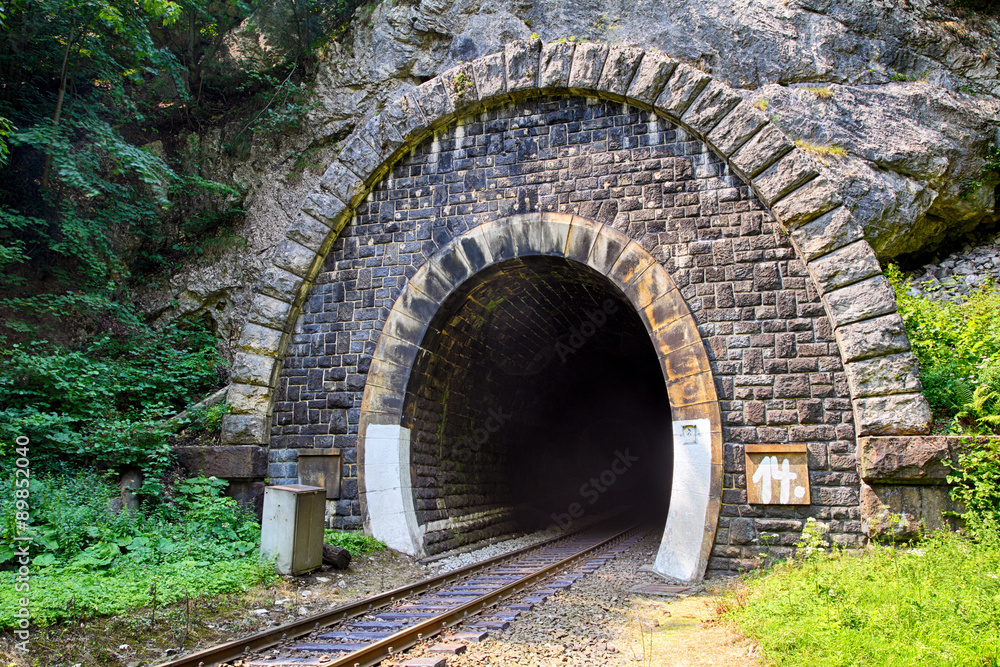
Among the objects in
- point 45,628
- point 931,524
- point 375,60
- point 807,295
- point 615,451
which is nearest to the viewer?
point 45,628

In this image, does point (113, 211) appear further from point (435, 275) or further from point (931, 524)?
point (931, 524)

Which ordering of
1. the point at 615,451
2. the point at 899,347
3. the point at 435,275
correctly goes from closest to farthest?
the point at 899,347 < the point at 435,275 < the point at 615,451

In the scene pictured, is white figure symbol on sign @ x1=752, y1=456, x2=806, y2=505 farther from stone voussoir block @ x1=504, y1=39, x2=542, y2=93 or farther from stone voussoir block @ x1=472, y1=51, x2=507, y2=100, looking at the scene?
stone voussoir block @ x1=472, y1=51, x2=507, y2=100

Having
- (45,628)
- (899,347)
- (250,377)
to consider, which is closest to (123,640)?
(45,628)

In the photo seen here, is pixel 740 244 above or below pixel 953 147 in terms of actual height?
below

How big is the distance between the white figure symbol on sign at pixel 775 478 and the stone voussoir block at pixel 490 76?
5645 millimetres

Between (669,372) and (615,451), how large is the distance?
10.2 meters

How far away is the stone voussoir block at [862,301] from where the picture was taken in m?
6.93

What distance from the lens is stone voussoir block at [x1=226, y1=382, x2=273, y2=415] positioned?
8.81 m

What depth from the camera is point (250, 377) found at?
8.89 m

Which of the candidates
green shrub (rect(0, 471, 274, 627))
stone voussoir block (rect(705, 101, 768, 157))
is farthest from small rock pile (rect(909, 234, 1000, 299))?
green shrub (rect(0, 471, 274, 627))

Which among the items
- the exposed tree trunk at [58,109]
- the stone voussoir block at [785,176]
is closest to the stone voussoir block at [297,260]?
the exposed tree trunk at [58,109]

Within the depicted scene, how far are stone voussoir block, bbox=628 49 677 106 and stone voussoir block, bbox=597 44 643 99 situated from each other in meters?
0.07

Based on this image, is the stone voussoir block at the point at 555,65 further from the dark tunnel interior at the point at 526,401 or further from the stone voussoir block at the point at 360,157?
the stone voussoir block at the point at 360,157
